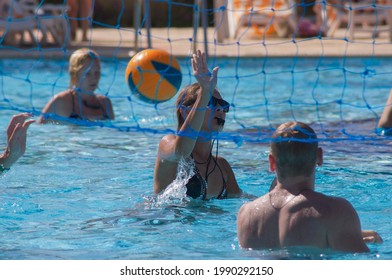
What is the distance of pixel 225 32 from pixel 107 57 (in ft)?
8.77

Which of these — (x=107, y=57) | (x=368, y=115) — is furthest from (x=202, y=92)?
(x=107, y=57)

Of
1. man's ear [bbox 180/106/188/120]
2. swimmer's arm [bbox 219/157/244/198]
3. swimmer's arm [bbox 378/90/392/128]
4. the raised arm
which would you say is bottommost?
swimmer's arm [bbox 219/157/244/198]

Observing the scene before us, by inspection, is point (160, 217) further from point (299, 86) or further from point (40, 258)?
point (299, 86)

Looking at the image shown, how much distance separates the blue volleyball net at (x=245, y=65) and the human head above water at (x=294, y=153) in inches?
110

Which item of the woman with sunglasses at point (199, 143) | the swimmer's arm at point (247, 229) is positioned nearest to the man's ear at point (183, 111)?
the woman with sunglasses at point (199, 143)

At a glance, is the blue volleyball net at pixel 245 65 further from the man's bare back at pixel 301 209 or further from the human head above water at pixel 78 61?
the man's bare back at pixel 301 209

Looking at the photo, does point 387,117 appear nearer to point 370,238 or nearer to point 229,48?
point 370,238

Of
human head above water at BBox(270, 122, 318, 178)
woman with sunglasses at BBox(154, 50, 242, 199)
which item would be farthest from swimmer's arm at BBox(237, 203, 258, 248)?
woman with sunglasses at BBox(154, 50, 242, 199)

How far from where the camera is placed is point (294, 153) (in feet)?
10.9

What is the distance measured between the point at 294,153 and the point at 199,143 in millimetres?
1390

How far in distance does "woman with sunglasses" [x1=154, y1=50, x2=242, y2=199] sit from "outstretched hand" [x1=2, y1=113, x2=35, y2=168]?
0.73 metres

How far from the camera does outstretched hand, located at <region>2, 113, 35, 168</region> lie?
14.0ft

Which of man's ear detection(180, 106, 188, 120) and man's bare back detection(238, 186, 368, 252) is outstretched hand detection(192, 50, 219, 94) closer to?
man's ear detection(180, 106, 188, 120)
